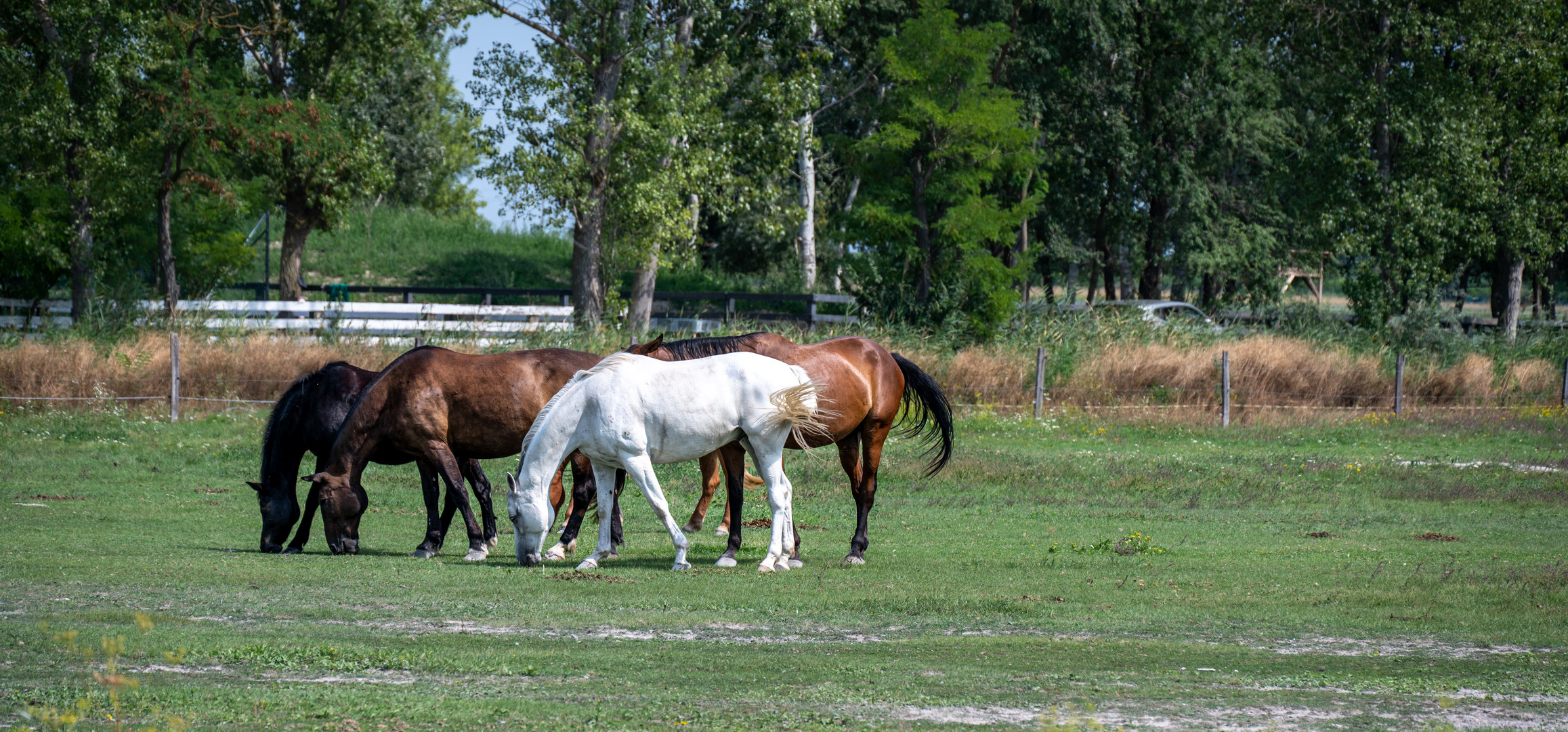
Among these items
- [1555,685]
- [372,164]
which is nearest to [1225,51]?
[372,164]

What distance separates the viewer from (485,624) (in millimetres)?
7383

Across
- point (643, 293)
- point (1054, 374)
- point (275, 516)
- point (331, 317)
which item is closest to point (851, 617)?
point (275, 516)

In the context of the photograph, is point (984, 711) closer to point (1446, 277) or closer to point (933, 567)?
point (933, 567)

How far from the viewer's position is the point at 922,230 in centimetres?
2914

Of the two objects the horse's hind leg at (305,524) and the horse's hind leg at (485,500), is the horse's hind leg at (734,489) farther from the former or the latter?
the horse's hind leg at (305,524)

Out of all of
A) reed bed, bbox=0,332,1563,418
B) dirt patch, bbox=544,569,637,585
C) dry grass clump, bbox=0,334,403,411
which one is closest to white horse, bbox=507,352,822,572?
dirt patch, bbox=544,569,637,585

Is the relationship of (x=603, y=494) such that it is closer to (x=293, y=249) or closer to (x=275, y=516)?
(x=275, y=516)

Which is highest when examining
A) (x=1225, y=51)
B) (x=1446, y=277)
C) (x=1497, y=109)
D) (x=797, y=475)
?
(x=1225, y=51)

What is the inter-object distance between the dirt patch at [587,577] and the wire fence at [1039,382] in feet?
41.7

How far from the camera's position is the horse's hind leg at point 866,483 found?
1023 centimetres

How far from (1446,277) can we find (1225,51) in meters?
8.92

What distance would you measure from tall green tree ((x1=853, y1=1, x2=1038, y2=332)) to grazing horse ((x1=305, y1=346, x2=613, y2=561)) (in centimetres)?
1838

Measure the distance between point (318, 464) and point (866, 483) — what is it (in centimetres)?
469

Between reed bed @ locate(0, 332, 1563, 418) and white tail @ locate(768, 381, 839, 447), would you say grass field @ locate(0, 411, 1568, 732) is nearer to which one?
white tail @ locate(768, 381, 839, 447)
